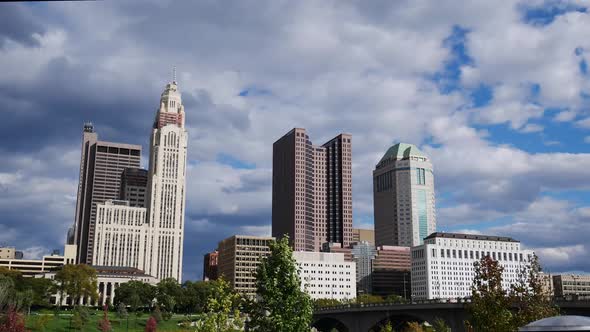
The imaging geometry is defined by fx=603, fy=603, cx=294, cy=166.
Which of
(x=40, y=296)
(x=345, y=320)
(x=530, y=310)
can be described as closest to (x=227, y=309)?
(x=530, y=310)

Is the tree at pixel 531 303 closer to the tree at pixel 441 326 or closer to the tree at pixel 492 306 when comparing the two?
the tree at pixel 492 306

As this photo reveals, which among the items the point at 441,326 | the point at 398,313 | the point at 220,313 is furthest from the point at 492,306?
the point at 398,313

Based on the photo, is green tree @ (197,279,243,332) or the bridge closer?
green tree @ (197,279,243,332)

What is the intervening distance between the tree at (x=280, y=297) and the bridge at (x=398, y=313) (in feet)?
225

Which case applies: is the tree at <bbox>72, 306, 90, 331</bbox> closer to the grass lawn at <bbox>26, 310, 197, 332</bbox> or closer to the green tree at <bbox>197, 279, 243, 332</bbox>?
the grass lawn at <bbox>26, 310, 197, 332</bbox>

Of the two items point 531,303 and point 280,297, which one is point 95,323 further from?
point 531,303

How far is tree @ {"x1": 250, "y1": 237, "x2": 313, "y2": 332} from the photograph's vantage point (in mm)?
34438

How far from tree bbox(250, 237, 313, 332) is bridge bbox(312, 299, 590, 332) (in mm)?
68570

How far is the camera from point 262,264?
119ft

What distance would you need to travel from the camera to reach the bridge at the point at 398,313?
105025 mm

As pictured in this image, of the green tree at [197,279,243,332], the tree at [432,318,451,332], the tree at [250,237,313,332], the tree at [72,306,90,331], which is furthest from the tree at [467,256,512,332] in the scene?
the tree at [72,306,90,331]

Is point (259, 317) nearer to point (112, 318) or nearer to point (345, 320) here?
point (345, 320)

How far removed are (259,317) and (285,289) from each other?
2548 millimetres

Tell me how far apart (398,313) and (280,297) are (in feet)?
346
